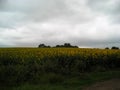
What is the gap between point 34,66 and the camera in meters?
21.0

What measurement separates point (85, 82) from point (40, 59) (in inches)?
264

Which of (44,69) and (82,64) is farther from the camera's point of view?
(82,64)

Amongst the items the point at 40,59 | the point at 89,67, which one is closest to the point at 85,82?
the point at 40,59

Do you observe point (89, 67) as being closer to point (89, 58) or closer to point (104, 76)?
point (89, 58)

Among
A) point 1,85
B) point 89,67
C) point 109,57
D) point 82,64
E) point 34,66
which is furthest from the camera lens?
point 109,57

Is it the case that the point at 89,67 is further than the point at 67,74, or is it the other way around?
the point at 89,67

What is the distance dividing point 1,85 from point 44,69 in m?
4.51

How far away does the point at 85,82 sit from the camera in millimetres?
18609

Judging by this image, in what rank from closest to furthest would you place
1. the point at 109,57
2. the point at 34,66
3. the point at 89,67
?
the point at 34,66
the point at 89,67
the point at 109,57

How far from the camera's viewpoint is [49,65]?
2202 cm

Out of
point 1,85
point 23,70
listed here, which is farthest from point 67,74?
point 1,85

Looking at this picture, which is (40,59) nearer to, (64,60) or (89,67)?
(64,60)

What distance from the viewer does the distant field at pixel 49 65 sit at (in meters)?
18.7

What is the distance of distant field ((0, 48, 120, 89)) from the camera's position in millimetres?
18734
